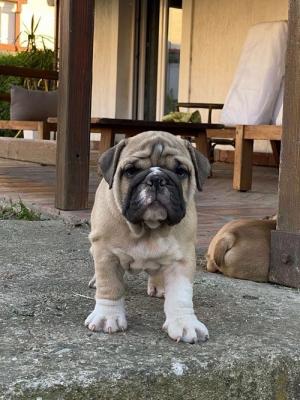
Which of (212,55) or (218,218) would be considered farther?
(212,55)

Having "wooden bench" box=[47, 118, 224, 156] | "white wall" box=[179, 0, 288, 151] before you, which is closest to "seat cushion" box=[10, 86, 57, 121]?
"white wall" box=[179, 0, 288, 151]

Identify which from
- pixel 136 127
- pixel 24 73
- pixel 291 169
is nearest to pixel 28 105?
pixel 24 73

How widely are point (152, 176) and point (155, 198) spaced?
0.22ft

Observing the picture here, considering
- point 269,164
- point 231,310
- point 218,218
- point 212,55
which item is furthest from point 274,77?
point 231,310

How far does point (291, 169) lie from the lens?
2.81 meters

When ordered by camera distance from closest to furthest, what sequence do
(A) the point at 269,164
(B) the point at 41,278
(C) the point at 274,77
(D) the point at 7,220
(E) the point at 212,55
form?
(B) the point at 41,278, (D) the point at 7,220, (C) the point at 274,77, (A) the point at 269,164, (E) the point at 212,55

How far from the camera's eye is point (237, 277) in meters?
3.02

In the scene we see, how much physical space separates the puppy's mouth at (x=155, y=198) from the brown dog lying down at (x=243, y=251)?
98 centimetres

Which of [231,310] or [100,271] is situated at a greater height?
[100,271]

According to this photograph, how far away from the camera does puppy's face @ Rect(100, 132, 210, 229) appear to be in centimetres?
203

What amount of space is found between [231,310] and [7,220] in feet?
7.38

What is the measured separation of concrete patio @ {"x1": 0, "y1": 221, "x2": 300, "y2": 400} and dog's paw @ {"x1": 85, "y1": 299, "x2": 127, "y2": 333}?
3cm

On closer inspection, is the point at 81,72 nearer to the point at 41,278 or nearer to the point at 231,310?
the point at 41,278

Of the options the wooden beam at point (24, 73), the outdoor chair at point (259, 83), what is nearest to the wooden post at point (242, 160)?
the outdoor chair at point (259, 83)
